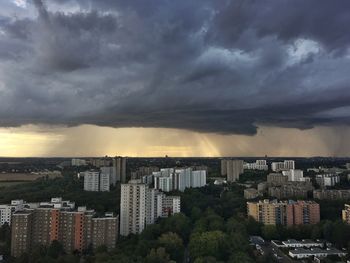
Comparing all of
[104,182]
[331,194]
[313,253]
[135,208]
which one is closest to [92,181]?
[104,182]

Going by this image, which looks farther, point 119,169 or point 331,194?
point 119,169

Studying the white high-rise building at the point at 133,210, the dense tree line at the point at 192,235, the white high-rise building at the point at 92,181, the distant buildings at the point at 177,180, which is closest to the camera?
the dense tree line at the point at 192,235

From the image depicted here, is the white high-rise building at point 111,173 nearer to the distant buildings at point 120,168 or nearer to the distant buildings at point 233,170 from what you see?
the distant buildings at point 120,168

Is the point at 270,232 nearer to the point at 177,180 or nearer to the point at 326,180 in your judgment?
the point at 177,180

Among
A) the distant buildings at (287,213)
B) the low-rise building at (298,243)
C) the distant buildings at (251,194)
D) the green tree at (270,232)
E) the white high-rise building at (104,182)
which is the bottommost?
the low-rise building at (298,243)

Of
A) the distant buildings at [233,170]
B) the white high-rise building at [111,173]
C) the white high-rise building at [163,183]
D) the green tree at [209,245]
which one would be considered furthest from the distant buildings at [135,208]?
the distant buildings at [233,170]

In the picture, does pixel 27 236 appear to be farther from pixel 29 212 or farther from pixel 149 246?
pixel 149 246

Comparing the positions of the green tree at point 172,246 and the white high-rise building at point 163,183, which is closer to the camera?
the green tree at point 172,246
